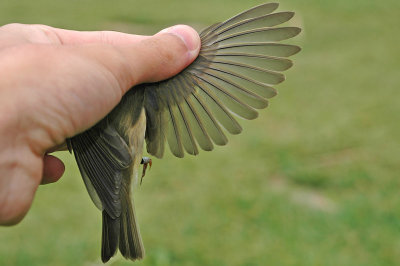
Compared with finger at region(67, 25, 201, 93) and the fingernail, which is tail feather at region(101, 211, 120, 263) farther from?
the fingernail

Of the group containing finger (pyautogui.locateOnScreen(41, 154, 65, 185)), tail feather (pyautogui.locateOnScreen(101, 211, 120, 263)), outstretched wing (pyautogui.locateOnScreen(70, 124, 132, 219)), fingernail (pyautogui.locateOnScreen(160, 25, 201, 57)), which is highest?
fingernail (pyautogui.locateOnScreen(160, 25, 201, 57))

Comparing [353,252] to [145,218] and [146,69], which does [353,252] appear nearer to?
[145,218]

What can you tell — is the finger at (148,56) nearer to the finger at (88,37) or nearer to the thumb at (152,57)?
the thumb at (152,57)

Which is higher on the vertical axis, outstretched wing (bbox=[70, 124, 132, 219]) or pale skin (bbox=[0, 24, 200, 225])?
pale skin (bbox=[0, 24, 200, 225])

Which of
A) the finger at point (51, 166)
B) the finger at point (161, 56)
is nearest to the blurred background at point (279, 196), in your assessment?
the finger at point (51, 166)

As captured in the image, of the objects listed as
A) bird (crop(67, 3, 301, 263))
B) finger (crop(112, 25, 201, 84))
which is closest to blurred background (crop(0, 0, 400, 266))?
bird (crop(67, 3, 301, 263))

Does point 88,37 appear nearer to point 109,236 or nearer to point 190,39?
point 190,39
